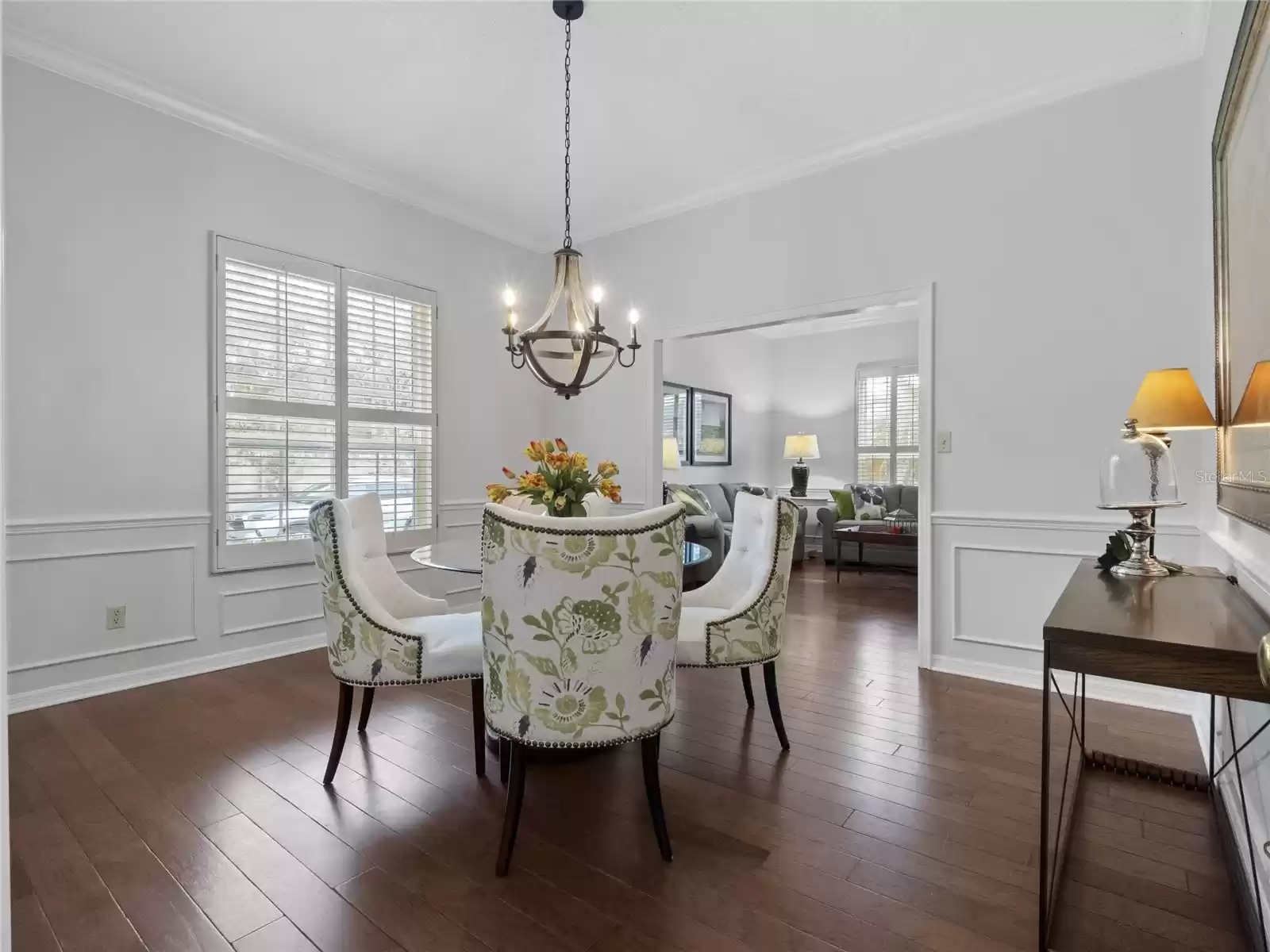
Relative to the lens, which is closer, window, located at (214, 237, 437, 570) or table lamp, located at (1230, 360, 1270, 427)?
table lamp, located at (1230, 360, 1270, 427)

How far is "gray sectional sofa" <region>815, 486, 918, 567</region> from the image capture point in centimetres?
628

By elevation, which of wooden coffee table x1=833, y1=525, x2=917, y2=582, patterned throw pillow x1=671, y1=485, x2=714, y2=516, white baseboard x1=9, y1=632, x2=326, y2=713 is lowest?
white baseboard x1=9, y1=632, x2=326, y2=713

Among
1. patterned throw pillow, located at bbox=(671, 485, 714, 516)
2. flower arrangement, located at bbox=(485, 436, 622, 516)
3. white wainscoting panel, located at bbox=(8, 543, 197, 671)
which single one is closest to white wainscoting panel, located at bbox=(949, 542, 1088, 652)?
flower arrangement, located at bbox=(485, 436, 622, 516)

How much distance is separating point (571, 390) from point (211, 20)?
2.00 meters

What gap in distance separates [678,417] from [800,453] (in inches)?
66.5

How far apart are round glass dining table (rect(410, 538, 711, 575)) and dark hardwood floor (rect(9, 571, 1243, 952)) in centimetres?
65

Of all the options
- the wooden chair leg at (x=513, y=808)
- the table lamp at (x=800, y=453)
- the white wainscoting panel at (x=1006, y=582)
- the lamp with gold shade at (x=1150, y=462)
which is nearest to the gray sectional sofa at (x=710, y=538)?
the table lamp at (x=800, y=453)

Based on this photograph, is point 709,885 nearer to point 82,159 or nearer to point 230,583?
point 230,583

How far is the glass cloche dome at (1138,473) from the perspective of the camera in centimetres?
203

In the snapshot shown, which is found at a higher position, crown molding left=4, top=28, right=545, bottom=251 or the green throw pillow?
crown molding left=4, top=28, right=545, bottom=251

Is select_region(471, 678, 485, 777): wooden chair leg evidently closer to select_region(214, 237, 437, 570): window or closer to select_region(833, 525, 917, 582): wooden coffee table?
select_region(214, 237, 437, 570): window

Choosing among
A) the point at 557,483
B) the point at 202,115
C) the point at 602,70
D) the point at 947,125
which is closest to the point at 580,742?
the point at 557,483

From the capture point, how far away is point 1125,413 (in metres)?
3.00

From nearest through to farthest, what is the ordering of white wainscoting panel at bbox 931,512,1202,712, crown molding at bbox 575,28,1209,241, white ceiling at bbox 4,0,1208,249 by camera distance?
1. white ceiling at bbox 4,0,1208,249
2. crown molding at bbox 575,28,1209,241
3. white wainscoting panel at bbox 931,512,1202,712
